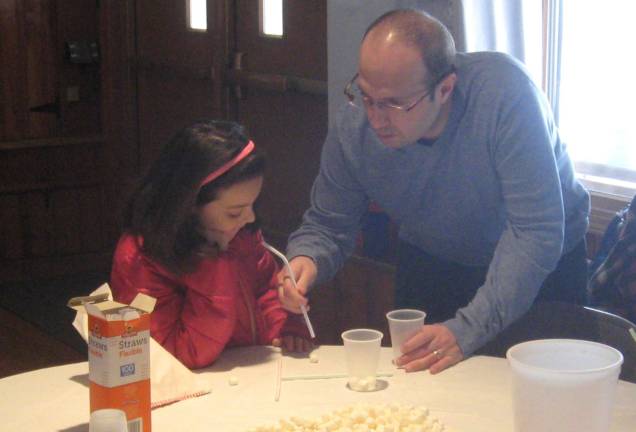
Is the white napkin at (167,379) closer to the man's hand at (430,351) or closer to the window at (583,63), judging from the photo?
the man's hand at (430,351)

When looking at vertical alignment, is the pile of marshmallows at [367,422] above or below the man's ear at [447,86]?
below

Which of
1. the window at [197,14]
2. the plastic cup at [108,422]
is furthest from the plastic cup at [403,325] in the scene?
the window at [197,14]

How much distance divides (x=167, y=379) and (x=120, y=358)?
29 cm

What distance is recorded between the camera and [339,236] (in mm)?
2277

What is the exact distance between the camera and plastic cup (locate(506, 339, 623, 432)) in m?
1.30

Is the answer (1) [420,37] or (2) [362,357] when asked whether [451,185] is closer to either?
(1) [420,37]

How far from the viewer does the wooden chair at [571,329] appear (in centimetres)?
183

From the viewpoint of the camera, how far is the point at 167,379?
1684mm

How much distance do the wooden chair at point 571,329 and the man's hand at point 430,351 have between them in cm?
23

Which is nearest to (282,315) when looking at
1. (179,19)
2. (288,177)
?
(288,177)

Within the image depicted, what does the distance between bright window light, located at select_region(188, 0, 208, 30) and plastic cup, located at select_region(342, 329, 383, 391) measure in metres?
3.29

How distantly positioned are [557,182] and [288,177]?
2.26m

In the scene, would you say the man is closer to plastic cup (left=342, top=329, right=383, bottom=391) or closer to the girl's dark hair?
plastic cup (left=342, top=329, right=383, bottom=391)

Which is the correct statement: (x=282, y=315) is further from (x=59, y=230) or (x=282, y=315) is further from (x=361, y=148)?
(x=59, y=230)
